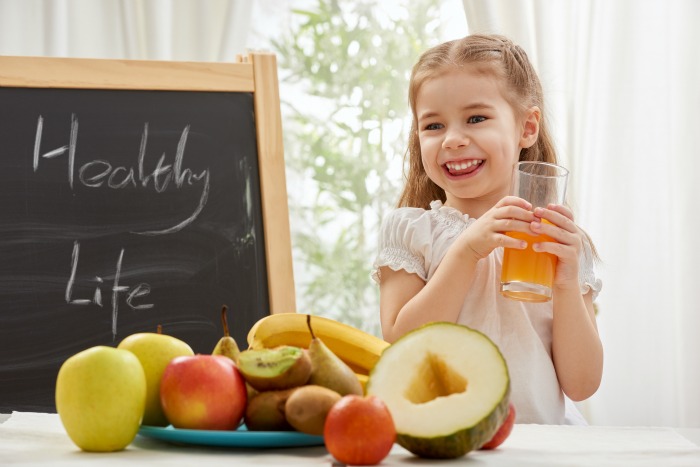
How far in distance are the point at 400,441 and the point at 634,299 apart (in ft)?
7.03

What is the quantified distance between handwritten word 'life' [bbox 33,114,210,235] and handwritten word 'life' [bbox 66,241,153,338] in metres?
0.12

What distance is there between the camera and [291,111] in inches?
121

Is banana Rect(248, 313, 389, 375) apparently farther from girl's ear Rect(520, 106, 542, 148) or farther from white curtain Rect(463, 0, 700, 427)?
white curtain Rect(463, 0, 700, 427)

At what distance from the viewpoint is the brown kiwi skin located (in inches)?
34.9

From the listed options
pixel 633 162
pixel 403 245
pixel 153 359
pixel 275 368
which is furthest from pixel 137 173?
pixel 633 162

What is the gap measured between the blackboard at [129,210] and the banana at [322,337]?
2.52ft

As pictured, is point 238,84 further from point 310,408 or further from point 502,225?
point 310,408

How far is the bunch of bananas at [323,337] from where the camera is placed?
3.80 ft

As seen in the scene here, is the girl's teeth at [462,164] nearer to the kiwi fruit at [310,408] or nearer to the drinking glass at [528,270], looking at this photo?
the drinking glass at [528,270]

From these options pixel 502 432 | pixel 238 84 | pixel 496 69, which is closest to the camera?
pixel 502 432

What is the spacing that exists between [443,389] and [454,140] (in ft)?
2.91

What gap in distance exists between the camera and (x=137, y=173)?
6.54 feet

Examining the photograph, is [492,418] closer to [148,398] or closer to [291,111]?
[148,398]

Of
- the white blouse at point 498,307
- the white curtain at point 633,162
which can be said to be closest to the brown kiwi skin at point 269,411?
the white blouse at point 498,307
